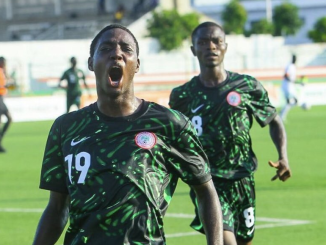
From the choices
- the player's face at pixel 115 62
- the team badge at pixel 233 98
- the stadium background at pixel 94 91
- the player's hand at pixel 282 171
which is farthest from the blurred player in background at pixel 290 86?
the player's face at pixel 115 62

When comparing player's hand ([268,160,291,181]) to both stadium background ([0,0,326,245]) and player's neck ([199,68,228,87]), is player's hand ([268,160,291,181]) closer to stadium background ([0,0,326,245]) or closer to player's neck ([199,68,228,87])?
player's neck ([199,68,228,87])

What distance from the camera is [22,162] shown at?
21359mm

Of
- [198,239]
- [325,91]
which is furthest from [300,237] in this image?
[325,91]

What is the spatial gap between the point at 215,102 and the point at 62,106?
28.9 m

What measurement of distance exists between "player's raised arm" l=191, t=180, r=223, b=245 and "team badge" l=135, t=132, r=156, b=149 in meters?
0.41

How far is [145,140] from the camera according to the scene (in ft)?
16.6

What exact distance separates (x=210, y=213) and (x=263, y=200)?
371 inches

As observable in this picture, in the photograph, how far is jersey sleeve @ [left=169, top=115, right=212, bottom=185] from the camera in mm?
5184

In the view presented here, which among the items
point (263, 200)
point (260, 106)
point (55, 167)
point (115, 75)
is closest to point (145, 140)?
point (115, 75)

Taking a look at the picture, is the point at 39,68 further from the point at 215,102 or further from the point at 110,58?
the point at 110,58

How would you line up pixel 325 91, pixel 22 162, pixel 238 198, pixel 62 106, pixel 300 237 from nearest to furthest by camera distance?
pixel 238 198
pixel 300 237
pixel 22 162
pixel 62 106
pixel 325 91

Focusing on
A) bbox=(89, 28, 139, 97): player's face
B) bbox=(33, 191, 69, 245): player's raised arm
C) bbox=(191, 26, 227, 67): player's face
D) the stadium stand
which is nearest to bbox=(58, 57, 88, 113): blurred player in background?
bbox=(191, 26, 227, 67): player's face

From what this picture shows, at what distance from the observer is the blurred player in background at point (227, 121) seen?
862 cm

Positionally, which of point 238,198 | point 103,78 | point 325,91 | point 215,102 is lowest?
point 325,91
